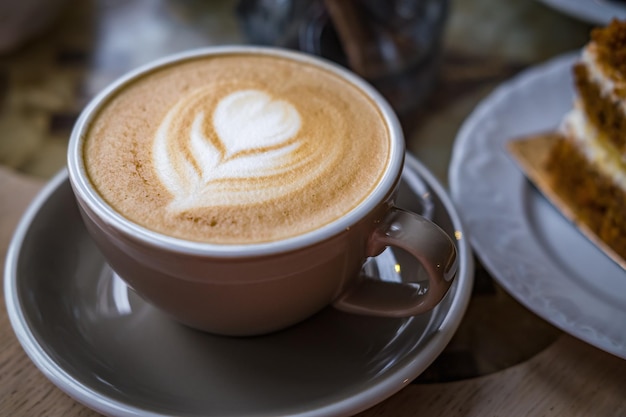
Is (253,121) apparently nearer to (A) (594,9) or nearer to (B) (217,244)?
(B) (217,244)

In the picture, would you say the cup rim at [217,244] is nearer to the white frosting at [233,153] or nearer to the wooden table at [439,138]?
the white frosting at [233,153]

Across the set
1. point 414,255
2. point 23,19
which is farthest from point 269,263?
point 23,19

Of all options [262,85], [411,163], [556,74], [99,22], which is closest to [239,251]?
[262,85]

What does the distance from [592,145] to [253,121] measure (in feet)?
2.01

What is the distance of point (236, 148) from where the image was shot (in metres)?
0.74

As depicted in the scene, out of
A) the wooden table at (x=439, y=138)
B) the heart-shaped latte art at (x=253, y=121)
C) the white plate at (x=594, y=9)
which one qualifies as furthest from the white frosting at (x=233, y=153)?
the white plate at (x=594, y=9)

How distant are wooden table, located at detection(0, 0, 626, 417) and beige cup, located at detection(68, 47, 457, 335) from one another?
5.3 inches

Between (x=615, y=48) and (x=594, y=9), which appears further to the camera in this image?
(x=594, y=9)

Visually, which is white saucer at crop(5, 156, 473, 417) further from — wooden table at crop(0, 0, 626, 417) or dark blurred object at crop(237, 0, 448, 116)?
dark blurred object at crop(237, 0, 448, 116)

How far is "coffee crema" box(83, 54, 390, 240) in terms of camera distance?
653mm

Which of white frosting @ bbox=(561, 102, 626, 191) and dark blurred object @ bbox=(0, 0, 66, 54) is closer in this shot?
white frosting @ bbox=(561, 102, 626, 191)

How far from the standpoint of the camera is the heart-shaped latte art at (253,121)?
0.75 metres

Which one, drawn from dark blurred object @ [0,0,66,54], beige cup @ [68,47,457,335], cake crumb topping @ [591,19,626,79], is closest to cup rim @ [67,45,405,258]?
beige cup @ [68,47,457,335]

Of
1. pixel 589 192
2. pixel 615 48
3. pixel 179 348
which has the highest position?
pixel 615 48
